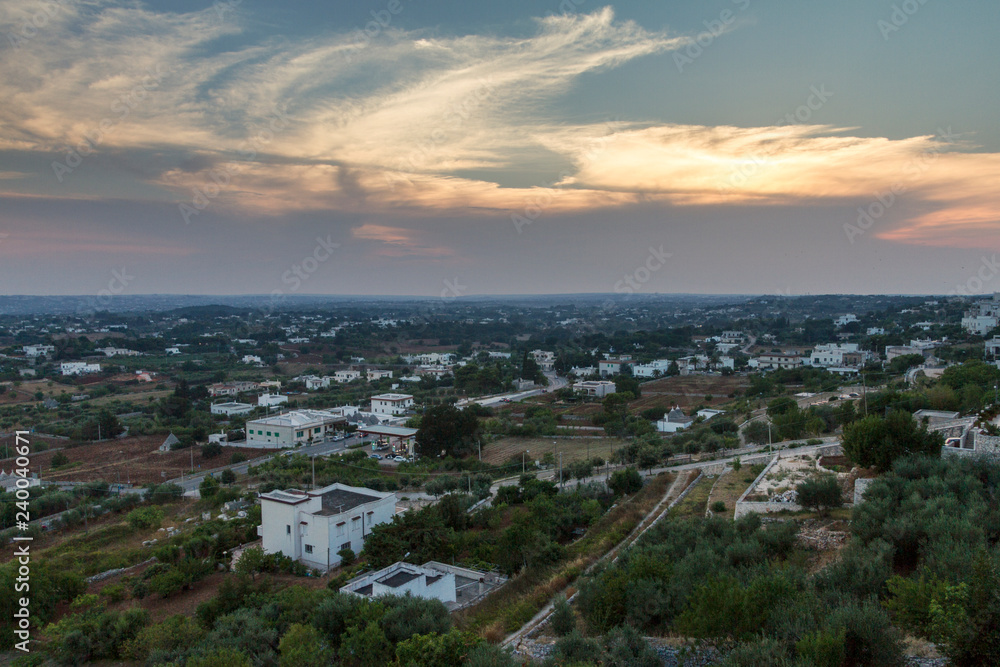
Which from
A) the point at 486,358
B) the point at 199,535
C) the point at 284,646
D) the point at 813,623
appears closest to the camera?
the point at 813,623

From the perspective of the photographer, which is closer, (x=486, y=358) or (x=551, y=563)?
(x=551, y=563)

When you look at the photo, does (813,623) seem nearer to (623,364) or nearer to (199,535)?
(199,535)

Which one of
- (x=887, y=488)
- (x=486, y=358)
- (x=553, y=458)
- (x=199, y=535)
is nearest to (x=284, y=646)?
(x=199, y=535)

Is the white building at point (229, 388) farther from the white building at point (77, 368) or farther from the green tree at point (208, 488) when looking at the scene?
the green tree at point (208, 488)

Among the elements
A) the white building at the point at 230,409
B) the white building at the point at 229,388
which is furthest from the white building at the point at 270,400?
the white building at the point at 229,388

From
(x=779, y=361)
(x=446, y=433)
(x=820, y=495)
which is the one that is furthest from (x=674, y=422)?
(x=779, y=361)

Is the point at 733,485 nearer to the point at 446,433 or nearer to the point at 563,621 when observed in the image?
the point at 563,621
